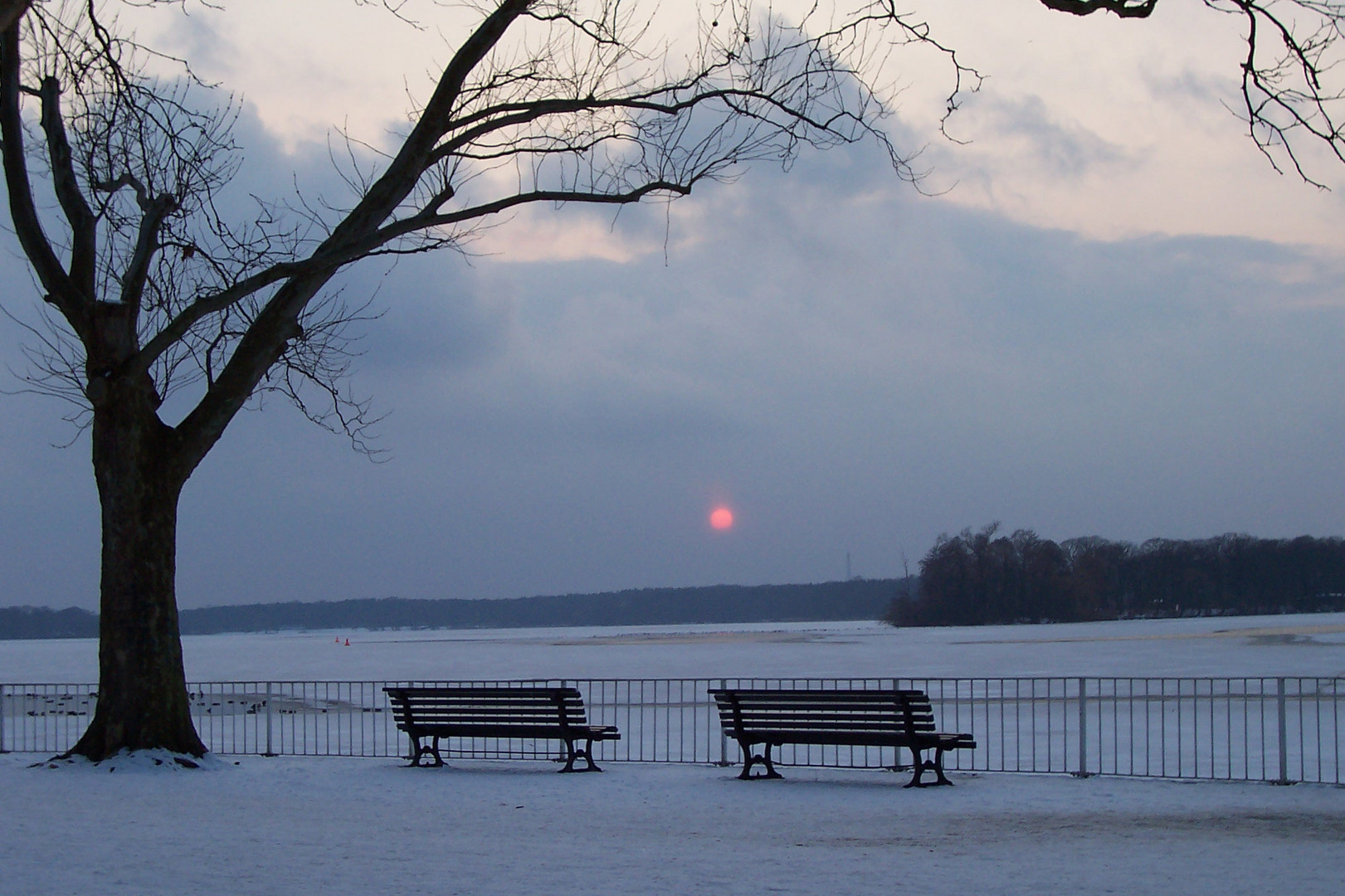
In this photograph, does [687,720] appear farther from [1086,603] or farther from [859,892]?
[1086,603]

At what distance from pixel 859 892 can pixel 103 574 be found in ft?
32.9

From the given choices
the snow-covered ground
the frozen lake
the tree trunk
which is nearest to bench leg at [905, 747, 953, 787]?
the snow-covered ground

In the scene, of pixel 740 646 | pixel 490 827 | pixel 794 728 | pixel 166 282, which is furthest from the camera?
pixel 740 646

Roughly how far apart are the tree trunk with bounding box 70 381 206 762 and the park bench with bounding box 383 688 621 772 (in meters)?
2.30

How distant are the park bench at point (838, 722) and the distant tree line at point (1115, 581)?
12727cm

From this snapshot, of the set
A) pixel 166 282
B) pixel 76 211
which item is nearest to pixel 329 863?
pixel 76 211

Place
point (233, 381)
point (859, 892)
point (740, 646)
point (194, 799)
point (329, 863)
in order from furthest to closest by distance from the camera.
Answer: point (740, 646) < point (233, 381) < point (194, 799) < point (329, 863) < point (859, 892)

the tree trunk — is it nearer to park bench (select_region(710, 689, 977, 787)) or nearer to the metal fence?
the metal fence

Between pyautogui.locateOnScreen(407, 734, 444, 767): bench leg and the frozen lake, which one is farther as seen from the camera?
the frozen lake

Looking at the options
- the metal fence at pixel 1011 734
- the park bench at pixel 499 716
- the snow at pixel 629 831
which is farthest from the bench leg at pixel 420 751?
the metal fence at pixel 1011 734

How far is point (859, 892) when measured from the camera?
6.98 metres

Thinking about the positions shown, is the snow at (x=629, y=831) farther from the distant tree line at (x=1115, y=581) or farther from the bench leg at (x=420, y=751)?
the distant tree line at (x=1115, y=581)

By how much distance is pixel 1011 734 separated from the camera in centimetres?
1958

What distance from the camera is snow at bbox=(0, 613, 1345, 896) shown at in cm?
731
